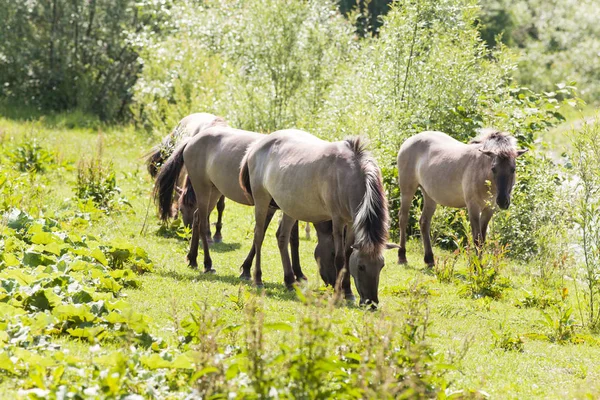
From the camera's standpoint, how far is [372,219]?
7.44 m

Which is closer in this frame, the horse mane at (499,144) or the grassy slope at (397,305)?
the grassy slope at (397,305)

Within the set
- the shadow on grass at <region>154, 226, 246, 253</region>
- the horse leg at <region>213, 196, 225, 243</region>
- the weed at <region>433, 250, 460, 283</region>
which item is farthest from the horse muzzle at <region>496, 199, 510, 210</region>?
the horse leg at <region>213, 196, 225, 243</region>

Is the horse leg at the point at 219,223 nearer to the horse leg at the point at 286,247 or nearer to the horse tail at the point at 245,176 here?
the horse tail at the point at 245,176

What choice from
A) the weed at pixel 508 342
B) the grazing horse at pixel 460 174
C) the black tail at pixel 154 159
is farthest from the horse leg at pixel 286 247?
the black tail at pixel 154 159

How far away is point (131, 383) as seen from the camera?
462 cm

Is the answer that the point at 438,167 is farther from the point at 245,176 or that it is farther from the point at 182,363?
the point at 182,363

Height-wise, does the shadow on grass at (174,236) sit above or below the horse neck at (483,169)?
below

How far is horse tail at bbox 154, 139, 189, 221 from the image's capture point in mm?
10234

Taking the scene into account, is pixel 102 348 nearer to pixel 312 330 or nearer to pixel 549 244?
pixel 312 330

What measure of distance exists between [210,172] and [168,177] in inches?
34.8

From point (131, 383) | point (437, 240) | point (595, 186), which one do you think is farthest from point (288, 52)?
point (131, 383)

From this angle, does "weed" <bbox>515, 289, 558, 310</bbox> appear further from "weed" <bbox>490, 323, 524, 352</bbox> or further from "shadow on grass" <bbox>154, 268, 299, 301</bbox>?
"shadow on grass" <bbox>154, 268, 299, 301</bbox>

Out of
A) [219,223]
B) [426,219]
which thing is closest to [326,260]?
[426,219]

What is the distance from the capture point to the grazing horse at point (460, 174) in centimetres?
990
